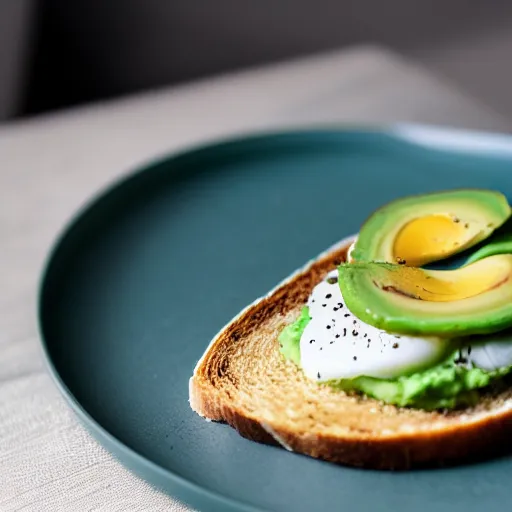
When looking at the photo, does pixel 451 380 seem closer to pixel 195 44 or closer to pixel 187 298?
pixel 187 298

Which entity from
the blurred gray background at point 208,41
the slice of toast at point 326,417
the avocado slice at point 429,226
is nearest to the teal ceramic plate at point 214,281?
the slice of toast at point 326,417

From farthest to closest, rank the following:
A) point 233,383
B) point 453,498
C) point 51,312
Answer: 1. point 51,312
2. point 233,383
3. point 453,498

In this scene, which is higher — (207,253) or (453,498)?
(453,498)

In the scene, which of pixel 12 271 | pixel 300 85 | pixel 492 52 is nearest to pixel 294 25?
pixel 492 52

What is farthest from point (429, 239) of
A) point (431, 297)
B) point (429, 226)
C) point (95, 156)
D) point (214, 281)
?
point (95, 156)

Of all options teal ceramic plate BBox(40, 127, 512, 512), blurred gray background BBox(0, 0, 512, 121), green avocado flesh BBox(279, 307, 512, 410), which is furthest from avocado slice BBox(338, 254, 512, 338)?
blurred gray background BBox(0, 0, 512, 121)

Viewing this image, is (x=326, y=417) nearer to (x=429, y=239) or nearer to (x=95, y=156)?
(x=429, y=239)

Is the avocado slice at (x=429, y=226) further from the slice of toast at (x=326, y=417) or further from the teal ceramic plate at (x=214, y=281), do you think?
the slice of toast at (x=326, y=417)
